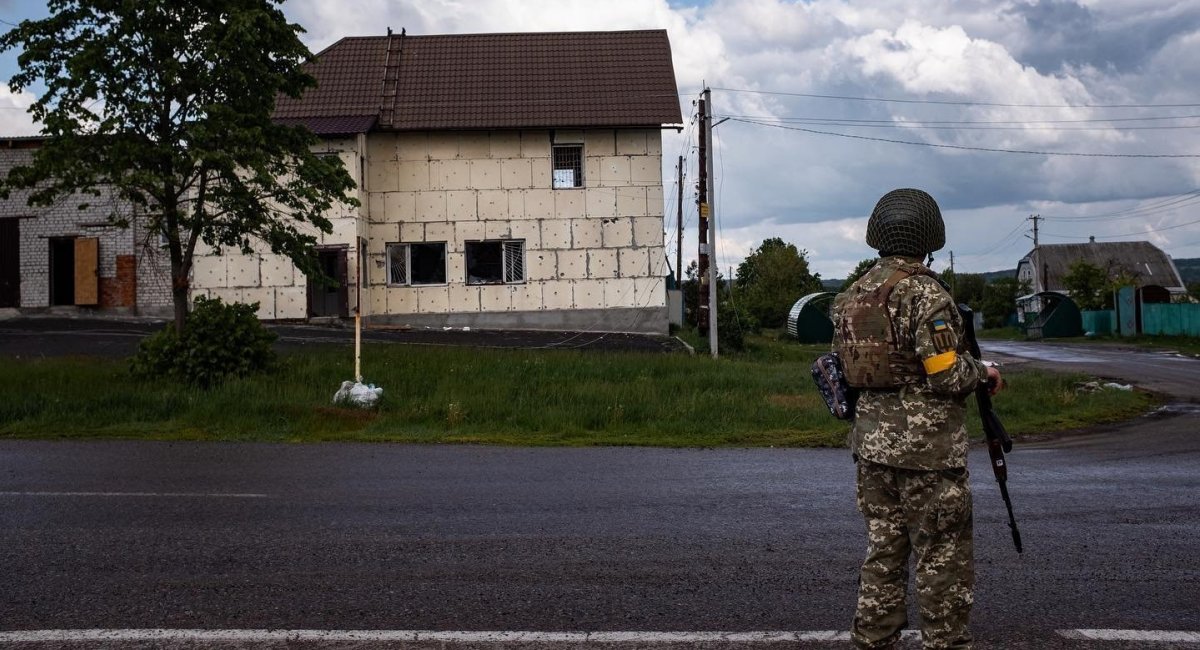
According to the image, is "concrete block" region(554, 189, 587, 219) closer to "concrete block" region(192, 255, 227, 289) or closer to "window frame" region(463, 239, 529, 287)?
"window frame" region(463, 239, 529, 287)

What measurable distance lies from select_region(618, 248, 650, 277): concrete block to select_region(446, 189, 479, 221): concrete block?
453 centimetres

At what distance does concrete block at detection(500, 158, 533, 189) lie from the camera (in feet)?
100

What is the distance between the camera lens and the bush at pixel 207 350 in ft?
52.2

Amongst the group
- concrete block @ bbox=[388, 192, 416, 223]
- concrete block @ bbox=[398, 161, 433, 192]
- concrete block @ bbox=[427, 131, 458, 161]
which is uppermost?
concrete block @ bbox=[427, 131, 458, 161]

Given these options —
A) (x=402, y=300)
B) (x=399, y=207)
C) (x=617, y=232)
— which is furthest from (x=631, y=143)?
(x=402, y=300)

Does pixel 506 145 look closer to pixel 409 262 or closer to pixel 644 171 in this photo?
pixel 644 171

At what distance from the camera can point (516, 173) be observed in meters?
30.5

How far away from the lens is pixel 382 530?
22.0ft

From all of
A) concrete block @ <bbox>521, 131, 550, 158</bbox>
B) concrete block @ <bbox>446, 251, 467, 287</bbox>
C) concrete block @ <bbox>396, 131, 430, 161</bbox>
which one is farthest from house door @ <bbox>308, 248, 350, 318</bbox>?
concrete block @ <bbox>521, 131, 550, 158</bbox>

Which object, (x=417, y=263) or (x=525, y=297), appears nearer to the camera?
(x=525, y=297)

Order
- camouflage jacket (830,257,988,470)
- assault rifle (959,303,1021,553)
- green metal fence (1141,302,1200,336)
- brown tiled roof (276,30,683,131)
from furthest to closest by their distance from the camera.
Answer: green metal fence (1141,302,1200,336)
brown tiled roof (276,30,683,131)
assault rifle (959,303,1021,553)
camouflage jacket (830,257,988,470)

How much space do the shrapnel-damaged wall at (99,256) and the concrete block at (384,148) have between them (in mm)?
6982

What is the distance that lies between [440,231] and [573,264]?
4.11 m

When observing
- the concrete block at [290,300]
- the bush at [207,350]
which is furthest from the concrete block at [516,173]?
the bush at [207,350]
